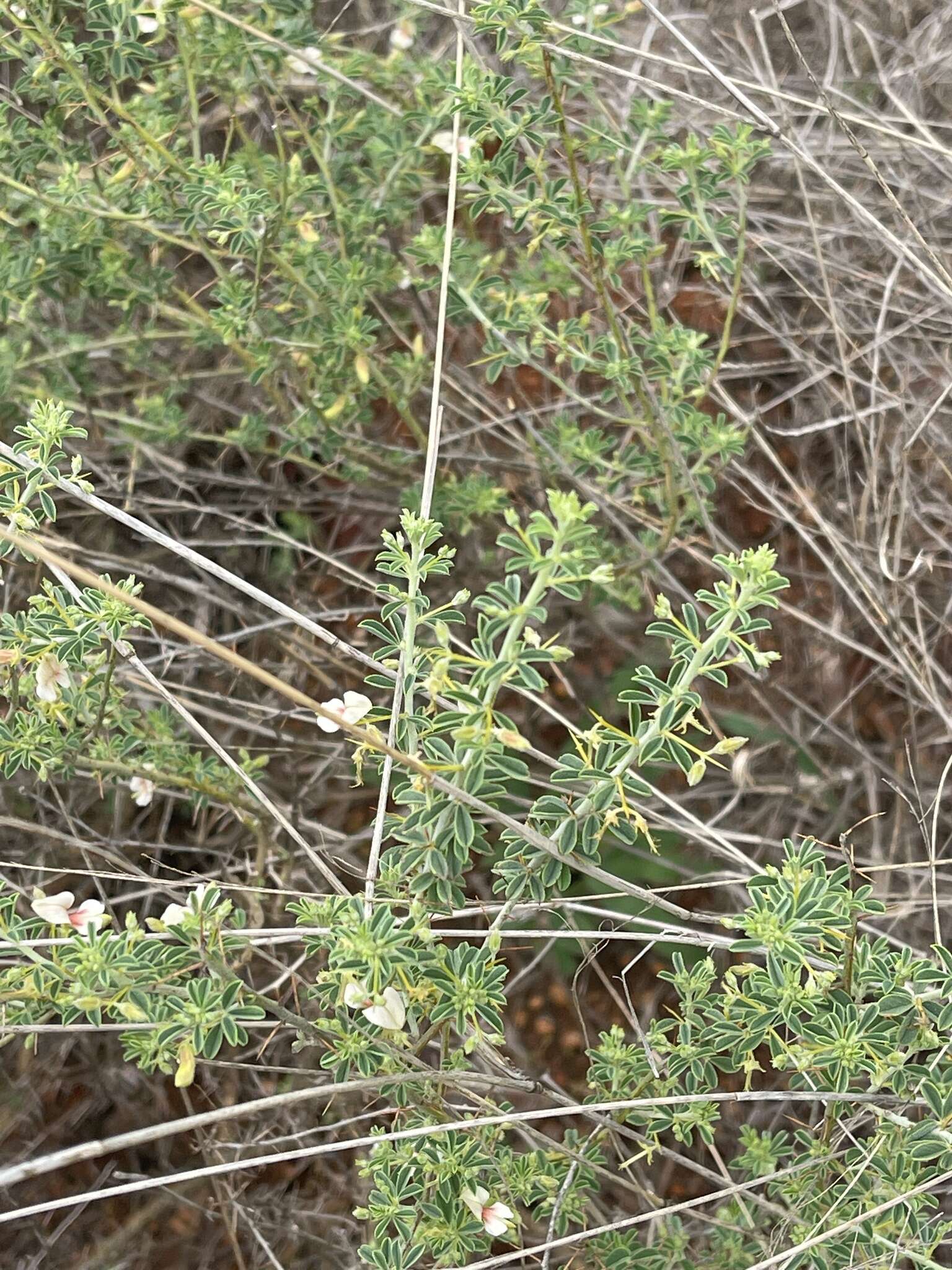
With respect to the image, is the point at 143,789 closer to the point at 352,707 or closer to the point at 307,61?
the point at 352,707

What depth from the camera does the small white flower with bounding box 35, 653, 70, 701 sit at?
140 centimetres

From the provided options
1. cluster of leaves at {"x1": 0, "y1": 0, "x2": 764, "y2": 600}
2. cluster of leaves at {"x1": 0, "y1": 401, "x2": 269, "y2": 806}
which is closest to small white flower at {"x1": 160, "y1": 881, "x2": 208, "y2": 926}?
cluster of leaves at {"x1": 0, "y1": 401, "x2": 269, "y2": 806}

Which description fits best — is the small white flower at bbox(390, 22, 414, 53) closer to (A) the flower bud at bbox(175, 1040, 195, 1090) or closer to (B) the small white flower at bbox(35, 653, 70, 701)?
(B) the small white flower at bbox(35, 653, 70, 701)

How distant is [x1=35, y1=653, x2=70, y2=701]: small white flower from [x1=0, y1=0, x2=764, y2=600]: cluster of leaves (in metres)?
0.77

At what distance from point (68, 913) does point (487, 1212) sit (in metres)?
0.59

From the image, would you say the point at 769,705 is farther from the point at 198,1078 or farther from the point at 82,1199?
the point at 82,1199

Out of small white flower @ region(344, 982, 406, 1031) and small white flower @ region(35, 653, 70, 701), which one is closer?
small white flower @ region(344, 982, 406, 1031)

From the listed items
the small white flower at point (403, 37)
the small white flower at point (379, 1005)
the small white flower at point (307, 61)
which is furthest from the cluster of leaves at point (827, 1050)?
the small white flower at point (403, 37)

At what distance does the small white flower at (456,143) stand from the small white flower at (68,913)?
1223mm

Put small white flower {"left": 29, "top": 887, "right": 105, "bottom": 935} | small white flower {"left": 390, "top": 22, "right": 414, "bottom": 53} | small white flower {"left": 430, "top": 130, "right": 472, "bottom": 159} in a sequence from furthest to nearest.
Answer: small white flower {"left": 390, "top": 22, "right": 414, "bottom": 53} → small white flower {"left": 430, "top": 130, "right": 472, "bottom": 159} → small white flower {"left": 29, "top": 887, "right": 105, "bottom": 935}

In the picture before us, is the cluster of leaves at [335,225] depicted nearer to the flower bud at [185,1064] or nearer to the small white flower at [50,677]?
the small white flower at [50,677]

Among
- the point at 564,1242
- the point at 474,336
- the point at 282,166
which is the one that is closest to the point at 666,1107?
the point at 564,1242

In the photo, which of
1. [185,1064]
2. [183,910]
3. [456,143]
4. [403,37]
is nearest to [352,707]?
[183,910]

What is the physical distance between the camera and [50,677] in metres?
1.41
